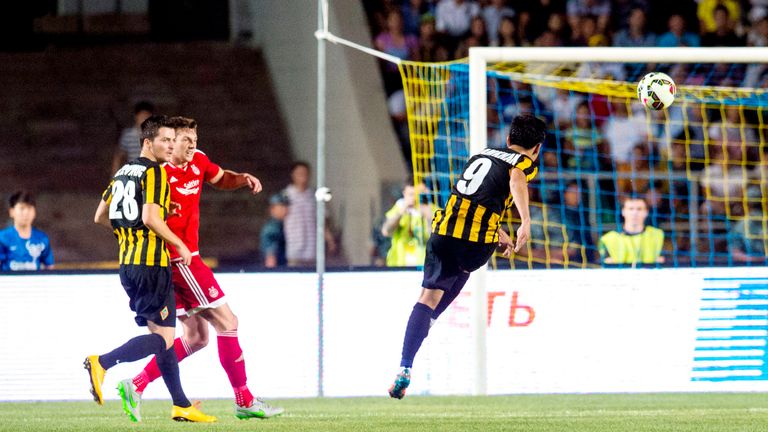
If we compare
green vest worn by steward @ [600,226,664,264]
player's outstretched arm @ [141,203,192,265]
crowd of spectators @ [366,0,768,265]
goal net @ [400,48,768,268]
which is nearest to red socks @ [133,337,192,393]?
player's outstretched arm @ [141,203,192,265]

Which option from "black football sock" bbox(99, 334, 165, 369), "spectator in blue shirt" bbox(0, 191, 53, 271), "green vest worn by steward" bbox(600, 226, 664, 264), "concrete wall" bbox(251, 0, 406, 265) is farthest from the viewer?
"concrete wall" bbox(251, 0, 406, 265)

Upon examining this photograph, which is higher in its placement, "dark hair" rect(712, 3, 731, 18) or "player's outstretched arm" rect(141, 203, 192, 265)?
"dark hair" rect(712, 3, 731, 18)

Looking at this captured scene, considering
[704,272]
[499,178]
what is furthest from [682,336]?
[499,178]

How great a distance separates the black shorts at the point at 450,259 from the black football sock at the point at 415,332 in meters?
0.16

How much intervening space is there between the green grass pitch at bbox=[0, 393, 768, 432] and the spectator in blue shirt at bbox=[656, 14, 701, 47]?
21.3ft

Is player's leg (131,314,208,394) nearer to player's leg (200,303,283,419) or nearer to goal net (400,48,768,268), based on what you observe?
player's leg (200,303,283,419)

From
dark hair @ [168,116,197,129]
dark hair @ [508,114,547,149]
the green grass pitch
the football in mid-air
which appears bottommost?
the green grass pitch

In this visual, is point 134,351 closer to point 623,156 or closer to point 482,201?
point 482,201

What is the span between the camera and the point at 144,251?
7.80 m

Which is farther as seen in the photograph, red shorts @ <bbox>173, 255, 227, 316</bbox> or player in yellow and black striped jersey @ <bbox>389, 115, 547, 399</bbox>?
player in yellow and black striped jersey @ <bbox>389, 115, 547, 399</bbox>

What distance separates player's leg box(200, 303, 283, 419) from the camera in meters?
8.27

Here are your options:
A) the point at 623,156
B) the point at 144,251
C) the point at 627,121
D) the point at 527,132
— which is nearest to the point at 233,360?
the point at 144,251

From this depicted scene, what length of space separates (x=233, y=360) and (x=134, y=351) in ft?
2.27

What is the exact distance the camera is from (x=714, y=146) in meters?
14.8
